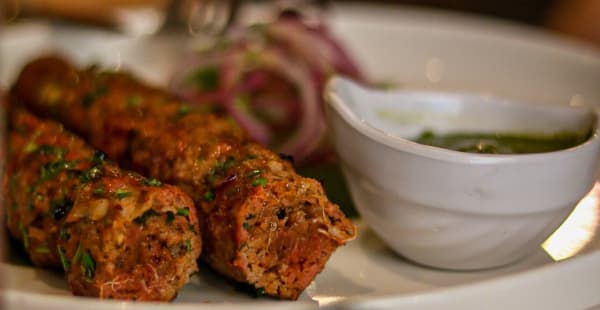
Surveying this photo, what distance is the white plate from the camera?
2.45 meters

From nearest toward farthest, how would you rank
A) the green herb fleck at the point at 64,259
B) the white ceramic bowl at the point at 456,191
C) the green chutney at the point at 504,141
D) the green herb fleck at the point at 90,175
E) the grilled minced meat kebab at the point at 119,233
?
the grilled minced meat kebab at the point at 119,233
the green herb fleck at the point at 64,259
the green herb fleck at the point at 90,175
the white ceramic bowl at the point at 456,191
the green chutney at the point at 504,141

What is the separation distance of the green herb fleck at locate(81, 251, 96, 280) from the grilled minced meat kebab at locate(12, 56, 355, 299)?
0.38 m

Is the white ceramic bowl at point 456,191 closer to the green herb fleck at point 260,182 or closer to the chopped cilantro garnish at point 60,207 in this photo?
the green herb fleck at point 260,182

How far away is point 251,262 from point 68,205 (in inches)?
24.1

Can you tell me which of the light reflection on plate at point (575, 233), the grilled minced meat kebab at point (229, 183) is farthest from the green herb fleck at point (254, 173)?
the light reflection on plate at point (575, 233)

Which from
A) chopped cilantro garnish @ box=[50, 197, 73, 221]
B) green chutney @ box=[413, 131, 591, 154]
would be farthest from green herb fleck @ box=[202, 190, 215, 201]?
green chutney @ box=[413, 131, 591, 154]

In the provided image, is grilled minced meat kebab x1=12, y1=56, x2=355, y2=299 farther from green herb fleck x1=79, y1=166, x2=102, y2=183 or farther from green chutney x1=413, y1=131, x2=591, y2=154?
green chutney x1=413, y1=131, x2=591, y2=154

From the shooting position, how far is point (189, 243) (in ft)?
7.39

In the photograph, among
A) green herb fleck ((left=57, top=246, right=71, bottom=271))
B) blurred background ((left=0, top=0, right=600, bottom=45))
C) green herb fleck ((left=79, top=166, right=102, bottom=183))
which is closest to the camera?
green herb fleck ((left=57, top=246, right=71, bottom=271))

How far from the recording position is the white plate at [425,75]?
2.45 meters

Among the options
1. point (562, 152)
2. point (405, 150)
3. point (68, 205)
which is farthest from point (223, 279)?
point (562, 152)

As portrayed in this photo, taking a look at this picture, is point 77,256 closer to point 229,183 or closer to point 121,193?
point 121,193

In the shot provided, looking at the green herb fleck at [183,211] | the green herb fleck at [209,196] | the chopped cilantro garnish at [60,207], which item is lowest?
the chopped cilantro garnish at [60,207]

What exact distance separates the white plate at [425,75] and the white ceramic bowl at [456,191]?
0.39 feet
